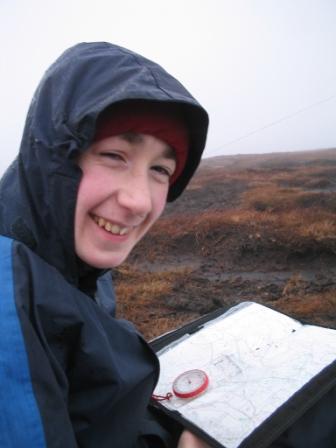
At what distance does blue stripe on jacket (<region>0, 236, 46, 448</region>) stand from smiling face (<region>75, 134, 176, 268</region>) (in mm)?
497

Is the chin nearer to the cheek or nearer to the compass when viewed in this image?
the cheek

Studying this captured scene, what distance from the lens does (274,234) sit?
7.70 metres

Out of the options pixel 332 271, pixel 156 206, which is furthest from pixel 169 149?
pixel 332 271

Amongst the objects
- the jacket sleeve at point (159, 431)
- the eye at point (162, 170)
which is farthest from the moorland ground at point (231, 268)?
Answer: the eye at point (162, 170)

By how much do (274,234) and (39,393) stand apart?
7.27 meters

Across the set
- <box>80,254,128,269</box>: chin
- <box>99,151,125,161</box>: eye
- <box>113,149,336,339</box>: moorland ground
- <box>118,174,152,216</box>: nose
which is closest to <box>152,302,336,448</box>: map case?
<box>113,149,336,339</box>: moorland ground

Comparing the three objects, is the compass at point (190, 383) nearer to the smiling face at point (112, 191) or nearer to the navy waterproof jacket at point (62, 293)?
the navy waterproof jacket at point (62, 293)

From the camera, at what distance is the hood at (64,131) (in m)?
1.30

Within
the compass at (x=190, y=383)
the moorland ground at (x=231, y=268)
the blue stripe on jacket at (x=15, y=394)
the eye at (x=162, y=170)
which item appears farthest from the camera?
the moorland ground at (x=231, y=268)

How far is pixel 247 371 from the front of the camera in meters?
2.30

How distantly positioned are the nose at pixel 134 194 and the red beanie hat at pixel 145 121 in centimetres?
20

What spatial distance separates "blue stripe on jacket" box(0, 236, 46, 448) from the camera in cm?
98

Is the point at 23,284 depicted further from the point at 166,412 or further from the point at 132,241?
the point at 166,412

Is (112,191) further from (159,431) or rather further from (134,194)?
(159,431)
